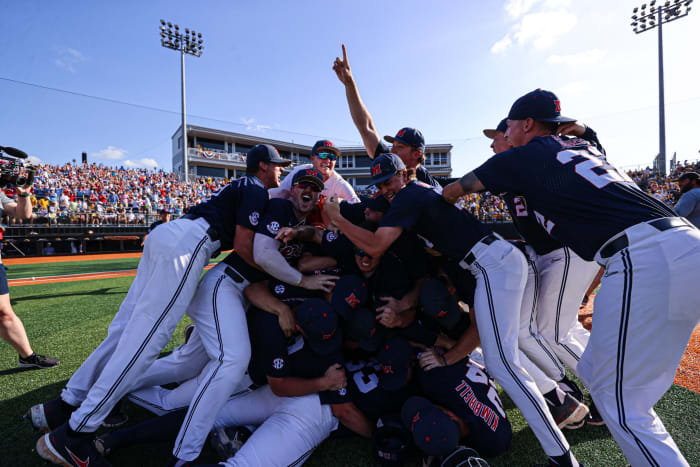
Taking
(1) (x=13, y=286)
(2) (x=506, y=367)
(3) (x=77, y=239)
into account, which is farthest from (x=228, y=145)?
(2) (x=506, y=367)

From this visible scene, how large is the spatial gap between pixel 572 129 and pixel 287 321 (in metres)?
2.91

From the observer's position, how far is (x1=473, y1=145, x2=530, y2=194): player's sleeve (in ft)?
7.01

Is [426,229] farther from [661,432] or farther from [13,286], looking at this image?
[13,286]

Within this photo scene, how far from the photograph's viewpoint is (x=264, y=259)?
2.69 m

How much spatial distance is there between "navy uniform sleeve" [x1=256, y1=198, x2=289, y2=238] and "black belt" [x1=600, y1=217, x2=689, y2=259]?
2.16m

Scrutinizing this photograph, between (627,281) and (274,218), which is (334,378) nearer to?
(274,218)

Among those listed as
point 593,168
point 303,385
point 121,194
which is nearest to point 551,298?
point 593,168

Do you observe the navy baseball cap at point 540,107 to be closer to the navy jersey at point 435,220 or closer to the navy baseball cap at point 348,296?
the navy jersey at point 435,220

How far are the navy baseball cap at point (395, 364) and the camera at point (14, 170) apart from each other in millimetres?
4365

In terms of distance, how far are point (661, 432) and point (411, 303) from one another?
1.48 metres

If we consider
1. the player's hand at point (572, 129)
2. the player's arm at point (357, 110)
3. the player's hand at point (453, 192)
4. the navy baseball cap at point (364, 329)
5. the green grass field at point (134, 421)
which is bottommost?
the green grass field at point (134, 421)

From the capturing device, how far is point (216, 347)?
2.50 metres

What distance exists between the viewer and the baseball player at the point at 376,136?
3.53m

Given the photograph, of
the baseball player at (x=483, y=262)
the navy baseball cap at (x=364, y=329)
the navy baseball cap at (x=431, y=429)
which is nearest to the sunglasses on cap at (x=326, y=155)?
the baseball player at (x=483, y=262)
